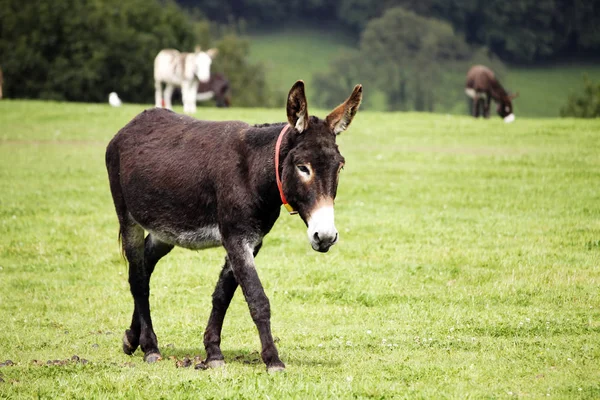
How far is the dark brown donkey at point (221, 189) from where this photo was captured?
784 centimetres

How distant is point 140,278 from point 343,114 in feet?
9.86

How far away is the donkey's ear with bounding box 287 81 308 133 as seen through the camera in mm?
7840

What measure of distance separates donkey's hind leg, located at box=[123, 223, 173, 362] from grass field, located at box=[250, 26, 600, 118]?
85.0m

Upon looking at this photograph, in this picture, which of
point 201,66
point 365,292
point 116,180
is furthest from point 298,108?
point 201,66

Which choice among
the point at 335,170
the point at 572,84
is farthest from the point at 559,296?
the point at 572,84

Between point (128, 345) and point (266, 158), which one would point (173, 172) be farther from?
point (128, 345)

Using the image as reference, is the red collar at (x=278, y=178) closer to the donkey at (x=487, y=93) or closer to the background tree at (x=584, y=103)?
the donkey at (x=487, y=93)

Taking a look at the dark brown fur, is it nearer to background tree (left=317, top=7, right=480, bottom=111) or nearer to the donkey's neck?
the donkey's neck

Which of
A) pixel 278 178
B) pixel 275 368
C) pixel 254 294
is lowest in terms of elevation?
pixel 275 368

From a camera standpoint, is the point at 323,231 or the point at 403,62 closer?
the point at 323,231

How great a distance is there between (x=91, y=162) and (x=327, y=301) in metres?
15.6

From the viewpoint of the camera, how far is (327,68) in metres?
114

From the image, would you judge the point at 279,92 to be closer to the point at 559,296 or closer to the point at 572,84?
the point at 572,84

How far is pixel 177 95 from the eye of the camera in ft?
172
